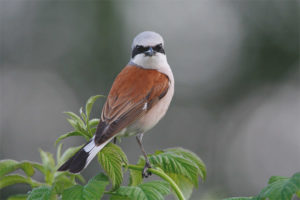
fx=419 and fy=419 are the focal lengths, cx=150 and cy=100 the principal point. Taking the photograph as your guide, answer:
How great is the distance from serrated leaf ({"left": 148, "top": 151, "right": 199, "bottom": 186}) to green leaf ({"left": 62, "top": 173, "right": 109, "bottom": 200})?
31 centimetres

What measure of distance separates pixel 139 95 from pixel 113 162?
1.34 meters

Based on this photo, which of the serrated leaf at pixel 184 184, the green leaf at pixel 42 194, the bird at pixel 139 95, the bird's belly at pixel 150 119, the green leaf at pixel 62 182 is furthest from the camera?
the bird's belly at pixel 150 119

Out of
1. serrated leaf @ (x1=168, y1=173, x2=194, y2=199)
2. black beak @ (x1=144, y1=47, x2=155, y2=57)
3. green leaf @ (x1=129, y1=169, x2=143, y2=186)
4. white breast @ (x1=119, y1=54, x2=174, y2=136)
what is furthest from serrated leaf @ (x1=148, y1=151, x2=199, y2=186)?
black beak @ (x1=144, y1=47, x2=155, y2=57)

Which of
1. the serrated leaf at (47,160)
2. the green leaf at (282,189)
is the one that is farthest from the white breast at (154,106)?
the green leaf at (282,189)

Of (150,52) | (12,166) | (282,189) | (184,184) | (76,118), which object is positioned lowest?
(184,184)

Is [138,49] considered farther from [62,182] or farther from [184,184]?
[62,182]

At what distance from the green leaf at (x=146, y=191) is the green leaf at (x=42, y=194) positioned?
0.29 meters

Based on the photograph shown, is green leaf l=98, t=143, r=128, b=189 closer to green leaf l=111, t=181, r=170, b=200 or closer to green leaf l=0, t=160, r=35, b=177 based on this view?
green leaf l=111, t=181, r=170, b=200

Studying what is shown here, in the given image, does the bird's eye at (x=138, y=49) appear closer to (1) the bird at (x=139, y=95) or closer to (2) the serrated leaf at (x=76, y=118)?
(1) the bird at (x=139, y=95)

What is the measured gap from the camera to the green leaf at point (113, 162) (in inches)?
74.0

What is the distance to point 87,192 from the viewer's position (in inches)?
69.3

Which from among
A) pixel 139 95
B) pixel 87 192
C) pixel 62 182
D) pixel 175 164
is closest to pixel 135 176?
pixel 175 164

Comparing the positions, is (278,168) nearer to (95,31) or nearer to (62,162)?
(95,31)

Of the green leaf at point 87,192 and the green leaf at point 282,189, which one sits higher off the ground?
the green leaf at point 282,189
